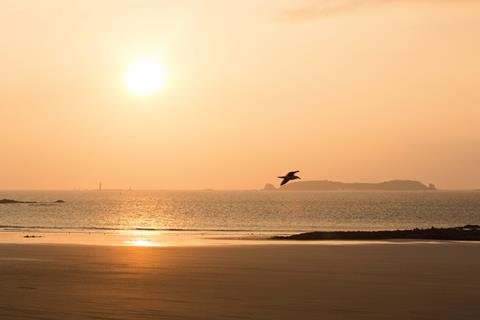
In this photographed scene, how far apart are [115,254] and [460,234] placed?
2641 cm

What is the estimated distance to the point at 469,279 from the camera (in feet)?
85.7

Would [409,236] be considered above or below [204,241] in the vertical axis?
above

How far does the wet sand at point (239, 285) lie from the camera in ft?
62.6

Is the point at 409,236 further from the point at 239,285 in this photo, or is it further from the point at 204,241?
the point at 239,285

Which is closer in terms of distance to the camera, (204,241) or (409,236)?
(204,241)

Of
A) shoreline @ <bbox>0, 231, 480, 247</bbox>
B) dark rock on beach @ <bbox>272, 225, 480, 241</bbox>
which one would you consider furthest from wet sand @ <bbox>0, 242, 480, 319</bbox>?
dark rock on beach @ <bbox>272, 225, 480, 241</bbox>

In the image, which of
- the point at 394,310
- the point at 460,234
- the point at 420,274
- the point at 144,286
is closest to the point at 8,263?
the point at 144,286

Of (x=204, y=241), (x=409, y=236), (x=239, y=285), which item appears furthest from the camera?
(x=409, y=236)

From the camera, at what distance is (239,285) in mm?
24297

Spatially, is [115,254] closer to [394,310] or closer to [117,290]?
[117,290]

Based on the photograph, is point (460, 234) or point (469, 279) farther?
point (460, 234)

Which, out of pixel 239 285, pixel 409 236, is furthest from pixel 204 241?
pixel 239 285

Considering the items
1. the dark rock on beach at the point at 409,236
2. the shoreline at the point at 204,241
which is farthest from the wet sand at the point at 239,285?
the dark rock on beach at the point at 409,236

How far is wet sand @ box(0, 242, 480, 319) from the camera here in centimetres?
1908
